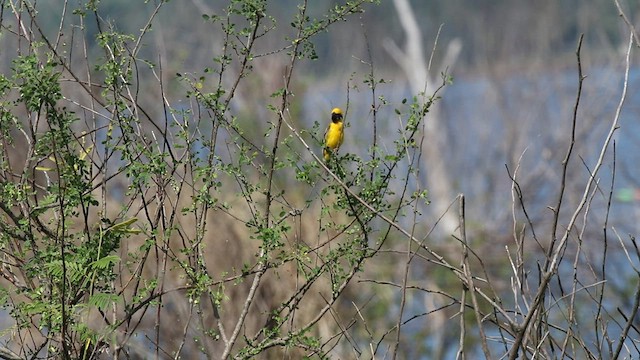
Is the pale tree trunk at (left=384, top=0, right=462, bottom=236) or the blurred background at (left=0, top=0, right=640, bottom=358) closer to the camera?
the blurred background at (left=0, top=0, right=640, bottom=358)

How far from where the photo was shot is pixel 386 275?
1201 cm

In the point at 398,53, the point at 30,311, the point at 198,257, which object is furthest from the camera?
the point at 398,53

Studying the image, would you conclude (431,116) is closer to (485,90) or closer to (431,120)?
(431,120)

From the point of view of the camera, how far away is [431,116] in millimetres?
21141

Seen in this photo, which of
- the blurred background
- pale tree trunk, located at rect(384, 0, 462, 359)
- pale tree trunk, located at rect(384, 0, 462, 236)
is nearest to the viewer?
the blurred background

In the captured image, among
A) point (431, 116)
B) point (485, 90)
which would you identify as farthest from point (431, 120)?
point (485, 90)

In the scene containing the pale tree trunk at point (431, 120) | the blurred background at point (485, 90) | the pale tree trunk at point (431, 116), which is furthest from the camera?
the pale tree trunk at point (431, 116)

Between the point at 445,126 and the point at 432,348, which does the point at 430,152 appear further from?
the point at 432,348

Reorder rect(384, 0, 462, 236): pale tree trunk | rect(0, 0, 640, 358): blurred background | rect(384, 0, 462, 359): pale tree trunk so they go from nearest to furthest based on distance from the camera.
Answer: rect(0, 0, 640, 358): blurred background → rect(384, 0, 462, 359): pale tree trunk → rect(384, 0, 462, 236): pale tree trunk

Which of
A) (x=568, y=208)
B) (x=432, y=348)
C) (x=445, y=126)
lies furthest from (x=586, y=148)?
(x=445, y=126)

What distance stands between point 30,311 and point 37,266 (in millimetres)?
136

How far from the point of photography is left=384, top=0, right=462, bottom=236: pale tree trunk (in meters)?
19.8

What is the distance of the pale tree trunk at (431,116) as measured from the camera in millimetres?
19839

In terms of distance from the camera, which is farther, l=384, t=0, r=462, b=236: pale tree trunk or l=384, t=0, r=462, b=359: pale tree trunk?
l=384, t=0, r=462, b=236: pale tree trunk
